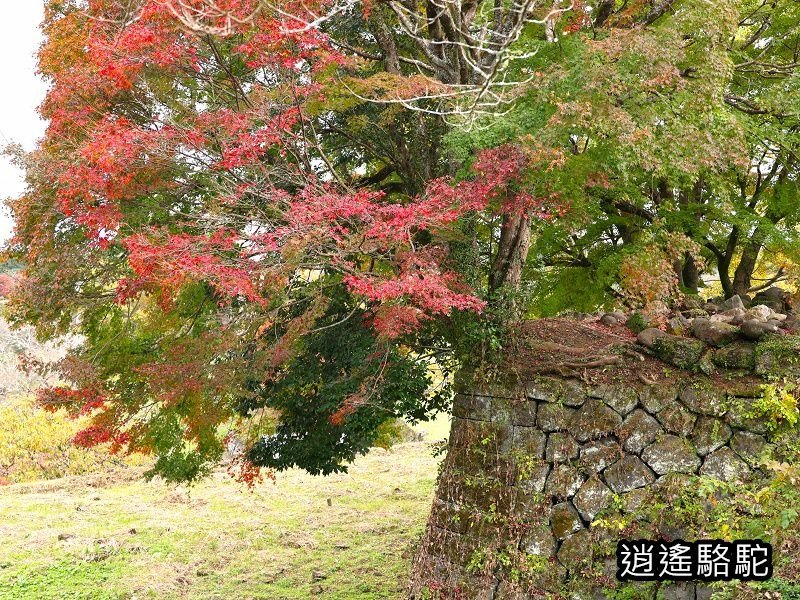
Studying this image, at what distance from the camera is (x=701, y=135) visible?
6.91 m

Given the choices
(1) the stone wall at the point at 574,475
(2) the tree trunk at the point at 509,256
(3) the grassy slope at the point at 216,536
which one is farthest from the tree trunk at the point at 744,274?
(3) the grassy slope at the point at 216,536

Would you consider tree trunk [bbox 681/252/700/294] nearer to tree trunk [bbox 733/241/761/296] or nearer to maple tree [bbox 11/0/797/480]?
tree trunk [bbox 733/241/761/296]

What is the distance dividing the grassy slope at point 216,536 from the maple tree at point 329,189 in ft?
7.22

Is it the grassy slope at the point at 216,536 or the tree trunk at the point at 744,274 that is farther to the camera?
the tree trunk at the point at 744,274

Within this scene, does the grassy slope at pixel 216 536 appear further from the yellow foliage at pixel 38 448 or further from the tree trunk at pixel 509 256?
the tree trunk at pixel 509 256

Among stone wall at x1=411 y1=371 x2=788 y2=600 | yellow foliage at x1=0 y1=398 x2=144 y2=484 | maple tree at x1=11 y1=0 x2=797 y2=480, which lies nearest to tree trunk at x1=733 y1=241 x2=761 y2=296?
maple tree at x1=11 y1=0 x2=797 y2=480

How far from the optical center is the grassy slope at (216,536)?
10.1m

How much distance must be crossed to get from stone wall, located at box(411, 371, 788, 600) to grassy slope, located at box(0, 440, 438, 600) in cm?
199

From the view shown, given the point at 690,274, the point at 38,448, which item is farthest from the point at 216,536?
the point at 690,274

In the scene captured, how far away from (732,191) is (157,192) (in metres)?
7.26

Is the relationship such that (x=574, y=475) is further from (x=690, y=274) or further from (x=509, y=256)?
(x=690, y=274)

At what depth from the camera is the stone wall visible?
7.14 meters

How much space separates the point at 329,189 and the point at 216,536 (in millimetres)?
7632

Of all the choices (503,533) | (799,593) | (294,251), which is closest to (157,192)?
(294,251)
